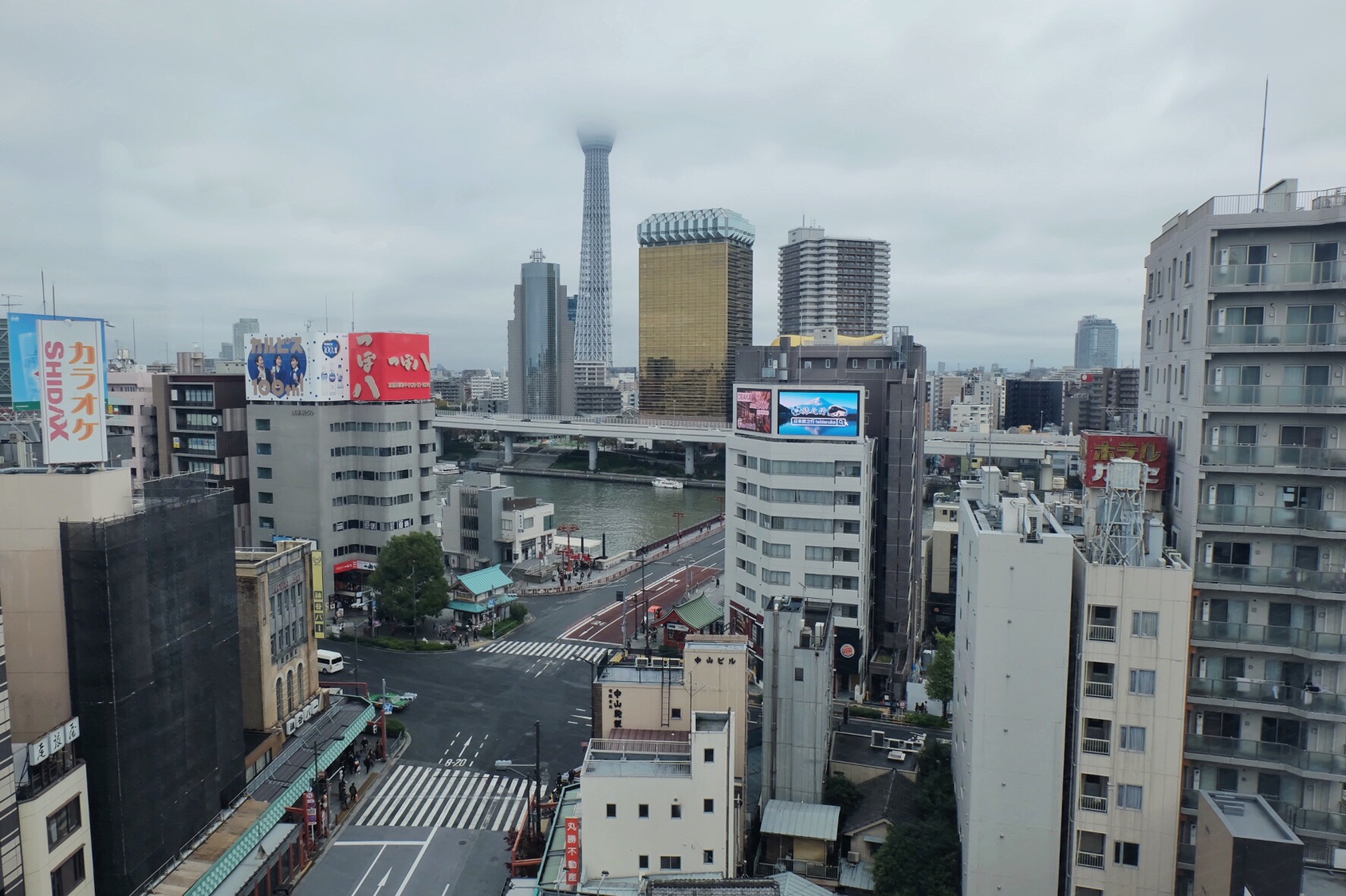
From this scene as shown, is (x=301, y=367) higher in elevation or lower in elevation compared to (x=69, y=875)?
higher

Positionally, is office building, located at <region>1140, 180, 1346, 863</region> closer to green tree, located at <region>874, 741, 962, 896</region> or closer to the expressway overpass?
green tree, located at <region>874, 741, 962, 896</region>

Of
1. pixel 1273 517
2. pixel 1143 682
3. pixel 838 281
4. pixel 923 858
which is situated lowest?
pixel 923 858

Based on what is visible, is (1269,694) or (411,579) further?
(411,579)

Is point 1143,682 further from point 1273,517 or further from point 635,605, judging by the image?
point 635,605

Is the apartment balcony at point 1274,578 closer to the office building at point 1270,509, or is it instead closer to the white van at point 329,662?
the office building at point 1270,509

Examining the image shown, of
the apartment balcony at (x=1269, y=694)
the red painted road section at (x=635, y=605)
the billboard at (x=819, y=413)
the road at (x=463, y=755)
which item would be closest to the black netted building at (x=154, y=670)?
the road at (x=463, y=755)

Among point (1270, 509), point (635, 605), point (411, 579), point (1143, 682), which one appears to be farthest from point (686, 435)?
point (1143, 682)

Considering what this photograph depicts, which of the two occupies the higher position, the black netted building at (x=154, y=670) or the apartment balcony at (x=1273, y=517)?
the apartment balcony at (x=1273, y=517)
